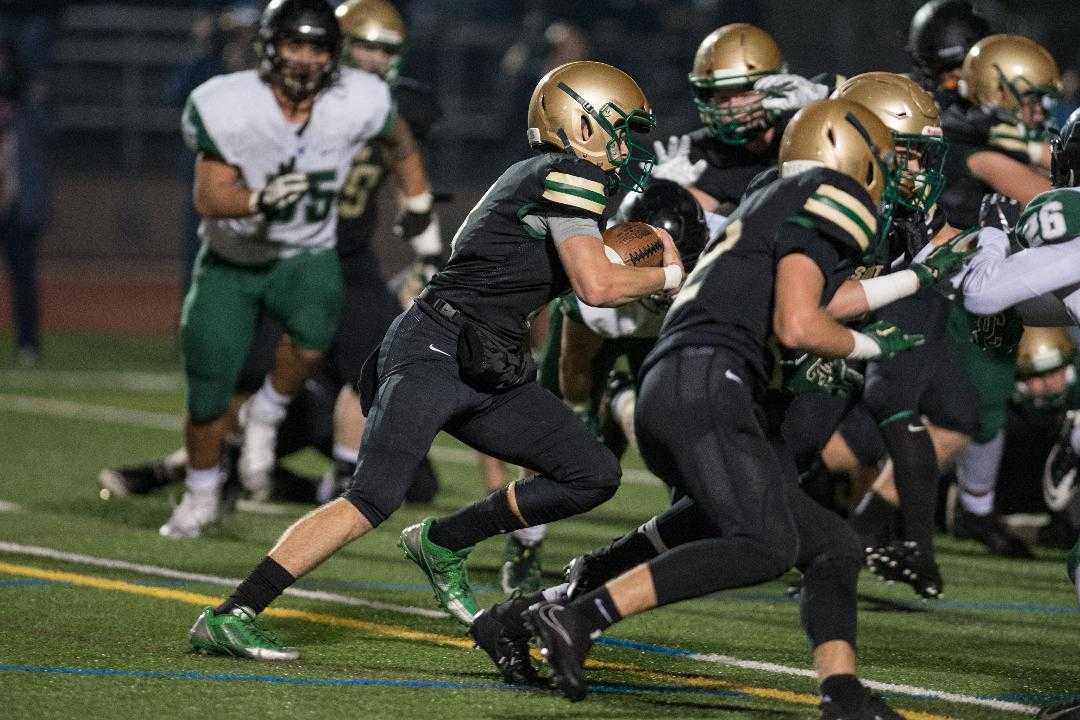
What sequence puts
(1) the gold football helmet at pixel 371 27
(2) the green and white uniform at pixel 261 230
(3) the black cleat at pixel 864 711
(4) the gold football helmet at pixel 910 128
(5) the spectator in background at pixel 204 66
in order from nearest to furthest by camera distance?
(3) the black cleat at pixel 864 711
(4) the gold football helmet at pixel 910 128
(2) the green and white uniform at pixel 261 230
(1) the gold football helmet at pixel 371 27
(5) the spectator in background at pixel 204 66

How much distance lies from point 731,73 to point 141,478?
280cm

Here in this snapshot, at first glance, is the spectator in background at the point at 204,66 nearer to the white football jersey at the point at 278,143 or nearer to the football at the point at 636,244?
the white football jersey at the point at 278,143

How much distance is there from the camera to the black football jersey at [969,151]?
6383 millimetres

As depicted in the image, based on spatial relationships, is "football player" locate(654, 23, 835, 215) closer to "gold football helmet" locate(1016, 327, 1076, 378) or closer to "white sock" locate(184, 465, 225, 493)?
"gold football helmet" locate(1016, 327, 1076, 378)

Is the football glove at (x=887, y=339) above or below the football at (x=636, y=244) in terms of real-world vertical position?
below

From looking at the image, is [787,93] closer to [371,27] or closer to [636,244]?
[636,244]

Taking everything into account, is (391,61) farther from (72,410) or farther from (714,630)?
(72,410)

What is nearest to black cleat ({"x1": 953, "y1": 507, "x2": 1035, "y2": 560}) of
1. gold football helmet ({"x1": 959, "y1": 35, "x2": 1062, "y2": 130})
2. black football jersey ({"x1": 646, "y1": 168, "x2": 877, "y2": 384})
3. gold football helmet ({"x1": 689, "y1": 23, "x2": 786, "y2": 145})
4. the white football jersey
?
gold football helmet ({"x1": 959, "y1": 35, "x2": 1062, "y2": 130})

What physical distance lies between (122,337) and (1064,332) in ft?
30.6

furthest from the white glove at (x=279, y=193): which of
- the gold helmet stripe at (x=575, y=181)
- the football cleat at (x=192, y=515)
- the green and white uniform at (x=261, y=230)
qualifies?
the gold helmet stripe at (x=575, y=181)

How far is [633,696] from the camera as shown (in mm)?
4566

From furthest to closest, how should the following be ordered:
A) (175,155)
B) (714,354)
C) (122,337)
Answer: (175,155)
(122,337)
(714,354)

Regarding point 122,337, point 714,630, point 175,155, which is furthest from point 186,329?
point 175,155

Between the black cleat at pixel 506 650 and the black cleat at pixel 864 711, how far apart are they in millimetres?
774
